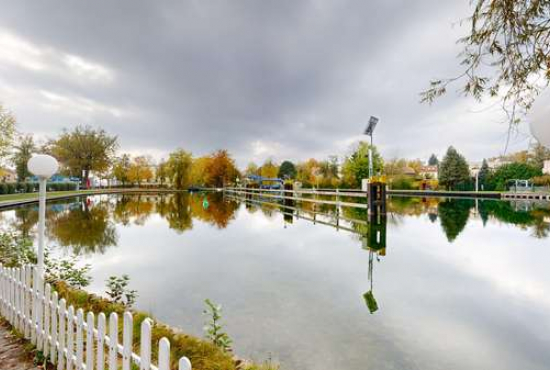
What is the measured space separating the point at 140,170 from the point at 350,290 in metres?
49.3

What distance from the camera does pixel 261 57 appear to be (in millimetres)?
12797

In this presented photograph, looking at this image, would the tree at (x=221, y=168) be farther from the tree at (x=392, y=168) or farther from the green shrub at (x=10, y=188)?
the tree at (x=392, y=168)

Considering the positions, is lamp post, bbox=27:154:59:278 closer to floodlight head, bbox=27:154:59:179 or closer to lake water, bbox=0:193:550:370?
floodlight head, bbox=27:154:59:179

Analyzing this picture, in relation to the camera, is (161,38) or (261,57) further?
(261,57)

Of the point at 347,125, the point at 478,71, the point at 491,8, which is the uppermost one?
the point at 347,125

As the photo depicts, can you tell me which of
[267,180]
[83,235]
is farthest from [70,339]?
[267,180]

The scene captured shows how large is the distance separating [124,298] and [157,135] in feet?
86.9

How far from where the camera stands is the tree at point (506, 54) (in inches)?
93.7

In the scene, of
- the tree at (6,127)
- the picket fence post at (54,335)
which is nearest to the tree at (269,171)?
the tree at (6,127)

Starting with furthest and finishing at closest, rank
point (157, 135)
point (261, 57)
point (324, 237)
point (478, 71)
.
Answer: point (157, 135)
point (261, 57)
point (324, 237)
point (478, 71)

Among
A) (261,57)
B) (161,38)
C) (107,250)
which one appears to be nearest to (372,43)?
(261,57)

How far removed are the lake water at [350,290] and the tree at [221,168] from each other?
112 feet

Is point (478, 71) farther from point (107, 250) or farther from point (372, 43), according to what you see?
point (372, 43)

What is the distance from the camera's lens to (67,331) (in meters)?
1.66
